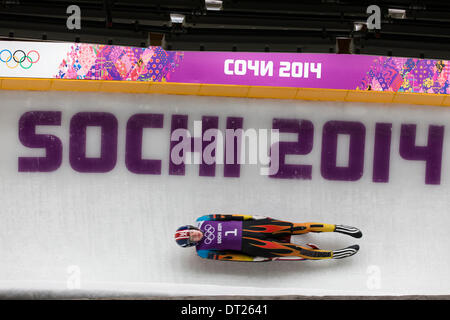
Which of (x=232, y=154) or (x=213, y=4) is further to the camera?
(x=232, y=154)

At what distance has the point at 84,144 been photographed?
587 cm

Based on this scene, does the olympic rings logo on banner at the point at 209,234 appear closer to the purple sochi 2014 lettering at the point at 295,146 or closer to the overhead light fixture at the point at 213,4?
the purple sochi 2014 lettering at the point at 295,146

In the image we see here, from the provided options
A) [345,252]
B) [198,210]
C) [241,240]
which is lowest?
[345,252]

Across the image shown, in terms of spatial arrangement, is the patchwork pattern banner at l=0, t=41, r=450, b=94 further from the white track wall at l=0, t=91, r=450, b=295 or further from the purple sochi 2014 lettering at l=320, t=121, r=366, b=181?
the purple sochi 2014 lettering at l=320, t=121, r=366, b=181

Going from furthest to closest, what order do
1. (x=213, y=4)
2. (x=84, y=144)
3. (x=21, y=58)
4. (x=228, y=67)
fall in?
(x=84, y=144) < (x=228, y=67) < (x=21, y=58) < (x=213, y=4)

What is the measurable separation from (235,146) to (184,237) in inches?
47.8

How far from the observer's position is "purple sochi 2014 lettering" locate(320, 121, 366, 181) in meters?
5.98

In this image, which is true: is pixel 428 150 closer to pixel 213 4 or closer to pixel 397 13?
pixel 397 13

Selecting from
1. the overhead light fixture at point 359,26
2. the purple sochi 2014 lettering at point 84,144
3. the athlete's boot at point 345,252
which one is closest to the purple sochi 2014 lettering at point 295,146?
the athlete's boot at point 345,252

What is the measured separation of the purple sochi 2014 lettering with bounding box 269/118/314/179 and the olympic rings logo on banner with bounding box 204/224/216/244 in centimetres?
99

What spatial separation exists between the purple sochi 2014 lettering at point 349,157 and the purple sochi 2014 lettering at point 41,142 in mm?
3033

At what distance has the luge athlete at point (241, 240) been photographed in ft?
18.0

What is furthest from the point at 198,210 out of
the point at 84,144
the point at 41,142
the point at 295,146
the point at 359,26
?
the point at 359,26
